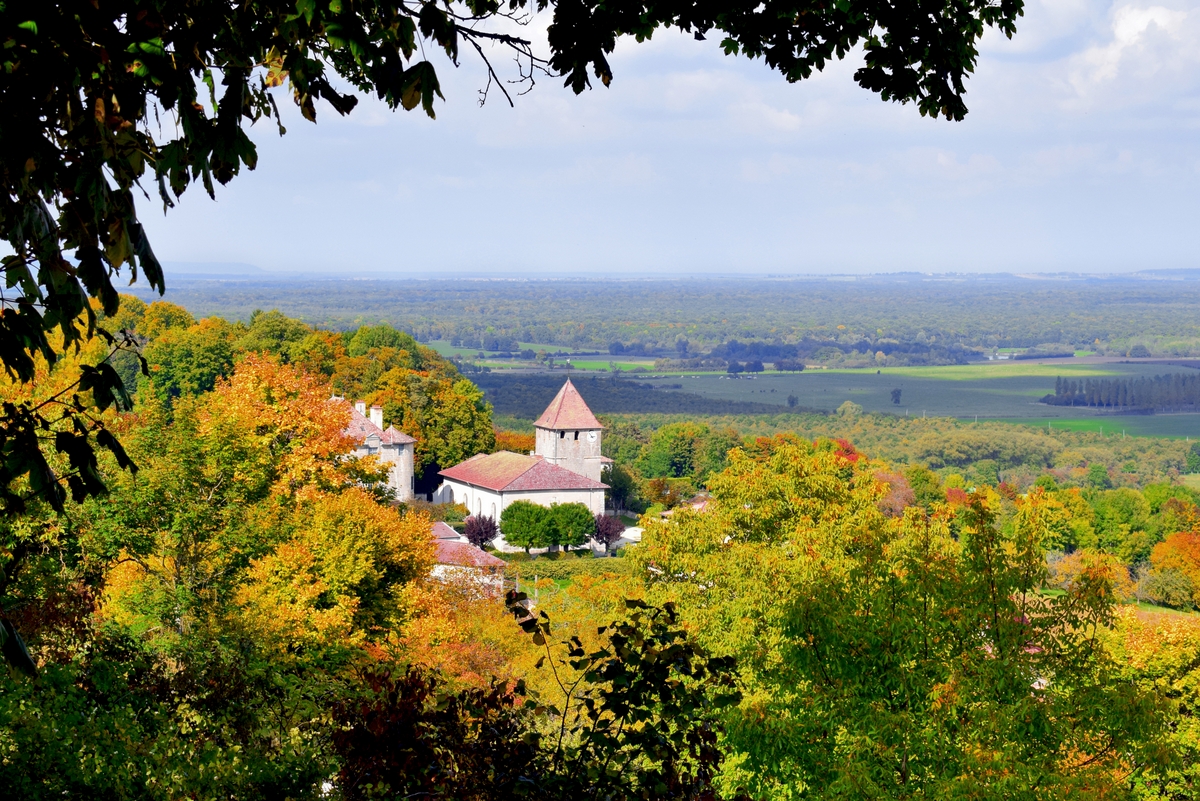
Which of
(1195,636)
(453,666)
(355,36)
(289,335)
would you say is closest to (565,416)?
(289,335)

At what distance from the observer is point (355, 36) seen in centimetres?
351

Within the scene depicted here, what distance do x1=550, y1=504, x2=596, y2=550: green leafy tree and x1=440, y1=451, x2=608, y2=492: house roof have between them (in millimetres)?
1846

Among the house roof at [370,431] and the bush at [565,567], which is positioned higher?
the house roof at [370,431]

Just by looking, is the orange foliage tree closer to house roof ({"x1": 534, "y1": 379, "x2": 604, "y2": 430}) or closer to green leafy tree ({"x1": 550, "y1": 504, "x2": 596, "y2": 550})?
green leafy tree ({"x1": 550, "y1": 504, "x2": 596, "y2": 550})

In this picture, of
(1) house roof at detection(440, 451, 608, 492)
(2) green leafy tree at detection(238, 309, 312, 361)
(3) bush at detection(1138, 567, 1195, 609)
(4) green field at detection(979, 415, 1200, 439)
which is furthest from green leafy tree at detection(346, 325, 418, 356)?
(4) green field at detection(979, 415, 1200, 439)

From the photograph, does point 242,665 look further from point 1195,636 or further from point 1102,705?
point 1195,636

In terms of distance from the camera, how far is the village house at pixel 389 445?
169 feet

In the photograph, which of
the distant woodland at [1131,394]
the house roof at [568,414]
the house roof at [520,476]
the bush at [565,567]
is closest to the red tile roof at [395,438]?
the house roof at [520,476]

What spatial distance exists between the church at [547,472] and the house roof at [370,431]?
3.88 metres

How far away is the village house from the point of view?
51531mm

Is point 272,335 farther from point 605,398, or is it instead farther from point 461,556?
point 605,398

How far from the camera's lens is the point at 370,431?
51.9 m

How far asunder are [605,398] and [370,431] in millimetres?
109090

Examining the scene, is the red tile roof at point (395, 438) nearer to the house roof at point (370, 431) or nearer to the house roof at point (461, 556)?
the house roof at point (370, 431)
